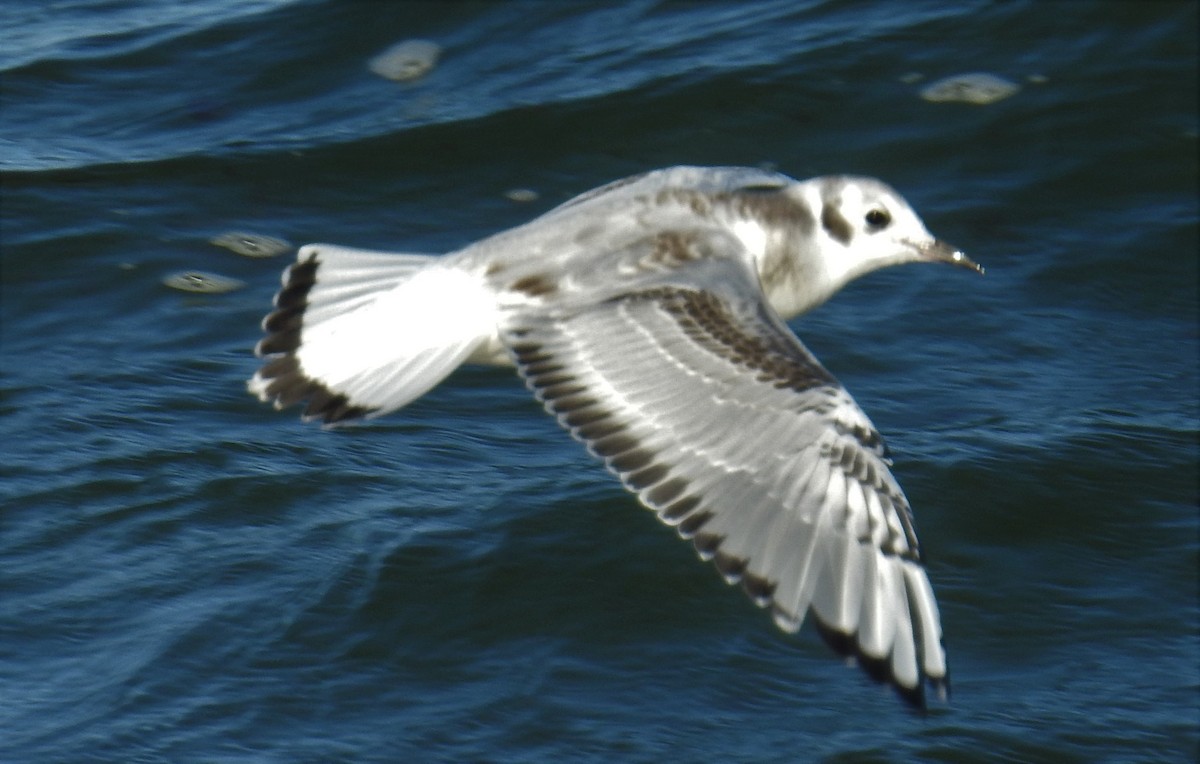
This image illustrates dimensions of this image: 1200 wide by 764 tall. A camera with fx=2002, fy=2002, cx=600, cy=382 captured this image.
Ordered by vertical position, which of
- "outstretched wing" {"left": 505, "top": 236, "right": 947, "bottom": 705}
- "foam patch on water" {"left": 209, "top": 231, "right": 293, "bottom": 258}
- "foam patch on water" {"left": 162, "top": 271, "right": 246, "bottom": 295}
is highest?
"foam patch on water" {"left": 209, "top": 231, "right": 293, "bottom": 258}

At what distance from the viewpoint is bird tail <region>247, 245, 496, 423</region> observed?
3.70m

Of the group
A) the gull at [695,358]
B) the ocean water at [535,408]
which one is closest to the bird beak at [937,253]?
the gull at [695,358]

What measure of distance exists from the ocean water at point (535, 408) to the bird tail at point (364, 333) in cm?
66

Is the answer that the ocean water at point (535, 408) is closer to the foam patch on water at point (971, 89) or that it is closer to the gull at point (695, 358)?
the foam patch on water at point (971, 89)

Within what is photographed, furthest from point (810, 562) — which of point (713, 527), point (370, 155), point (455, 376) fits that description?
point (370, 155)

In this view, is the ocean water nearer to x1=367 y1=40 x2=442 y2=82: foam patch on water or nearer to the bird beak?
x1=367 y1=40 x2=442 y2=82: foam patch on water

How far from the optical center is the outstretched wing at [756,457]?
3305 mm

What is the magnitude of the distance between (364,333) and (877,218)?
46.3 inches

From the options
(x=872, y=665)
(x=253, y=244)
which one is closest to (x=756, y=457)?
(x=872, y=665)

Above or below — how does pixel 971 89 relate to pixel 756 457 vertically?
above

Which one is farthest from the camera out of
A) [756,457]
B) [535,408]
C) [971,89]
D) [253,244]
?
[971,89]

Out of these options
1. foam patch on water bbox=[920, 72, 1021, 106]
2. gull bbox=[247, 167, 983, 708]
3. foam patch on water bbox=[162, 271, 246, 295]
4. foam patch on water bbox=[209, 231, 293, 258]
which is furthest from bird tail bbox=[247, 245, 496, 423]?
foam patch on water bbox=[920, 72, 1021, 106]

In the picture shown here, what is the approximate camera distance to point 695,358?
3.54 metres

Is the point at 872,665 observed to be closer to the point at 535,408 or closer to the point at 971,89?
the point at 535,408
